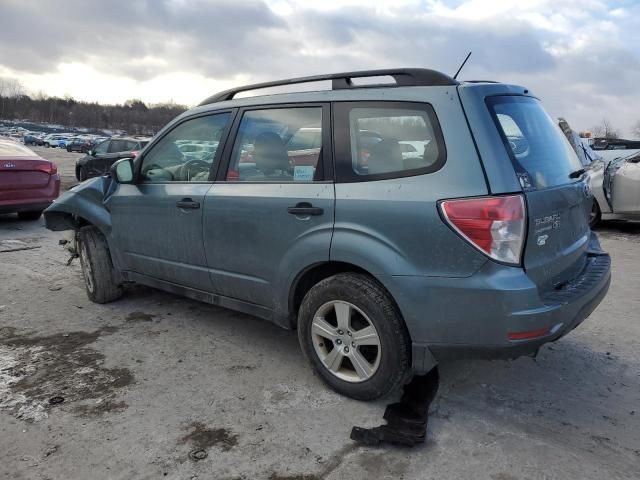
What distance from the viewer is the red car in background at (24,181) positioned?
8625mm

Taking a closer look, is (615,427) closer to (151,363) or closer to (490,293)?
(490,293)

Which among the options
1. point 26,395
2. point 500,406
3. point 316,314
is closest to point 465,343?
point 500,406

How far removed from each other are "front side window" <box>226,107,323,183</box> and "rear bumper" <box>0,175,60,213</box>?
6.80 m

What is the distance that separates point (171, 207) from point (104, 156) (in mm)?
15194

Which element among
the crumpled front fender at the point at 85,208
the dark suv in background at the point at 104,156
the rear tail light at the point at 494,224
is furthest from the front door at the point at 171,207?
the dark suv in background at the point at 104,156

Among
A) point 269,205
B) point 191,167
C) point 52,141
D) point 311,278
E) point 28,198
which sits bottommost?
point 52,141

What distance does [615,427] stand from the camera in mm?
2818

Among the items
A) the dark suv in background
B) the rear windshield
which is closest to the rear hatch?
the rear windshield

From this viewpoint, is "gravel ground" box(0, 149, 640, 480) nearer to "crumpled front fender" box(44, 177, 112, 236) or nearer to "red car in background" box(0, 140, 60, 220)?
"crumpled front fender" box(44, 177, 112, 236)

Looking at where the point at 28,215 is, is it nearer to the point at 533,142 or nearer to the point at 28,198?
the point at 28,198

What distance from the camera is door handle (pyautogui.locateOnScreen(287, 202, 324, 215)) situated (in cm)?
302

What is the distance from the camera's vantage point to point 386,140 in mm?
2891

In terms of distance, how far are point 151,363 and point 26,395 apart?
0.77 meters

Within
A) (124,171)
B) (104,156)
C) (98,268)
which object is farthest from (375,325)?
(104,156)
